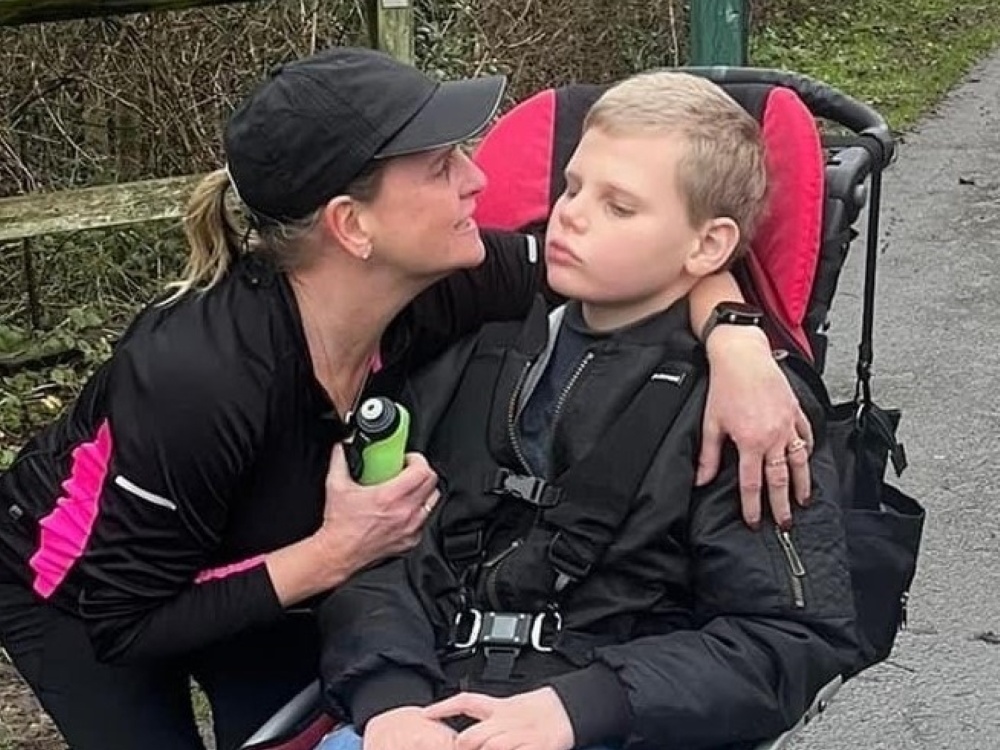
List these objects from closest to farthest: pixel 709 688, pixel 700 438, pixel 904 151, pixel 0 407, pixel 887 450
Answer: pixel 709 688
pixel 700 438
pixel 887 450
pixel 0 407
pixel 904 151

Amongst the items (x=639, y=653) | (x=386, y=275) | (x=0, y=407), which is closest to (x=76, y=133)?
(x=0, y=407)

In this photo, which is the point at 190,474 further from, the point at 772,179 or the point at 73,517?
the point at 772,179

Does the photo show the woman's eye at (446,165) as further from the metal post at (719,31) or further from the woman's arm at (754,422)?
the metal post at (719,31)

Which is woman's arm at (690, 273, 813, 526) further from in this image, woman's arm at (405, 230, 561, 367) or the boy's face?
woman's arm at (405, 230, 561, 367)

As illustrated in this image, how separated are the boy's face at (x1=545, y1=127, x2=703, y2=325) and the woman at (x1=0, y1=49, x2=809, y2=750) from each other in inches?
4.5

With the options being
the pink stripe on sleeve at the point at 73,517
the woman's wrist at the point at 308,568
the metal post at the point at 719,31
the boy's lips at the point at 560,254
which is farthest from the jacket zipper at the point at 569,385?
the metal post at the point at 719,31

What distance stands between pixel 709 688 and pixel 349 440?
2.07ft

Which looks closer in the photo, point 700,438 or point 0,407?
point 700,438

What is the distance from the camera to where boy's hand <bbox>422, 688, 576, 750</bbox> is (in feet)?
7.51

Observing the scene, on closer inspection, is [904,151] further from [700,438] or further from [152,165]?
[700,438]

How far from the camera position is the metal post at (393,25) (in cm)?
572

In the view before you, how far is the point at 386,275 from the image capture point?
261cm

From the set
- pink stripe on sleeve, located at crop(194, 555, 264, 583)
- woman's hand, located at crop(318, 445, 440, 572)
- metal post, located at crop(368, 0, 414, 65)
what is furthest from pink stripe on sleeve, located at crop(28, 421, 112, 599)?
metal post, located at crop(368, 0, 414, 65)

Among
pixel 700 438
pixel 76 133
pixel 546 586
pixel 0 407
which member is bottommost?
pixel 0 407
